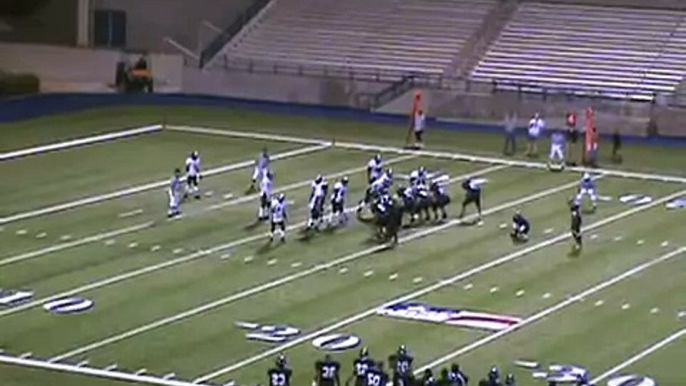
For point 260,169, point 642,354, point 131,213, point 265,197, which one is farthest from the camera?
point 260,169

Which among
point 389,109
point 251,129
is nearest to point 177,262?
point 251,129

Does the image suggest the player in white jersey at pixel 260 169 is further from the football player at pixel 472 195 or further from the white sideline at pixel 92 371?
the white sideline at pixel 92 371

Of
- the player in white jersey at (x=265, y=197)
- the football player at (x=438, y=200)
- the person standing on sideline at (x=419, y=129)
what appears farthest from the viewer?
the person standing on sideline at (x=419, y=129)

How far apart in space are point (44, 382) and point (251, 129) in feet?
76.7

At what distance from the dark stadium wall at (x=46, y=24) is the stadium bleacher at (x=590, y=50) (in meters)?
11.8

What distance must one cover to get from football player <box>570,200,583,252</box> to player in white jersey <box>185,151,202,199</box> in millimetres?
7257

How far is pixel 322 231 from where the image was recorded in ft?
115

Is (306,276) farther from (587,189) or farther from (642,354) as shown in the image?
(587,189)

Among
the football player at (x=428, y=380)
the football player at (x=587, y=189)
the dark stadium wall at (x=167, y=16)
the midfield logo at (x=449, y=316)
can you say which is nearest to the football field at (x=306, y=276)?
the midfield logo at (x=449, y=316)

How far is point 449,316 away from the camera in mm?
28922

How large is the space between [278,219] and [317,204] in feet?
3.61

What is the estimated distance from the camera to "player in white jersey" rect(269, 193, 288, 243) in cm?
3369

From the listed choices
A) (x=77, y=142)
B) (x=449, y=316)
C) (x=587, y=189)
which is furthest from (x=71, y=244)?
(x=77, y=142)

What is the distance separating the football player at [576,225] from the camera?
111ft
